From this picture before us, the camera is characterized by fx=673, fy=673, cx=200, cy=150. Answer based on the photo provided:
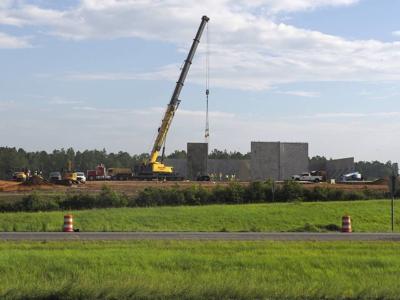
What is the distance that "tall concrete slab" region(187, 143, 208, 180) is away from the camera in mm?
86250

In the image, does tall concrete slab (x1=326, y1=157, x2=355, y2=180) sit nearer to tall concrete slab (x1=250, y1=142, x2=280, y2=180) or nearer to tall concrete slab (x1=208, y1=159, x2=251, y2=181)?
tall concrete slab (x1=208, y1=159, x2=251, y2=181)

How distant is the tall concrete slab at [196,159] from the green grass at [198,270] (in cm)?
6281

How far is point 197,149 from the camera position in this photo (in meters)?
86.4


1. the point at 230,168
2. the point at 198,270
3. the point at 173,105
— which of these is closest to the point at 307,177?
the point at 173,105

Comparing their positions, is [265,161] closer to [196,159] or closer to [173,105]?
[196,159]

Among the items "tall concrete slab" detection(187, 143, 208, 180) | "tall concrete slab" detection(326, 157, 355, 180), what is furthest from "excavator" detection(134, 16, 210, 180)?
"tall concrete slab" detection(326, 157, 355, 180)

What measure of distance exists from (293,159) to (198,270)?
70725 millimetres

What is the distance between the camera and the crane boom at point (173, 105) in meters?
74.4

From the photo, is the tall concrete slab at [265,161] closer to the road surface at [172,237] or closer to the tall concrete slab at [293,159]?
the tall concrete slab at [293,159]

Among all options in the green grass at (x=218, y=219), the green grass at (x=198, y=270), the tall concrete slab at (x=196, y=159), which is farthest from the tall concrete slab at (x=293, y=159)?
the green grass at (x=198, y=270)

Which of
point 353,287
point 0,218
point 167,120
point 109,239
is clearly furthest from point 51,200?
point 353,287

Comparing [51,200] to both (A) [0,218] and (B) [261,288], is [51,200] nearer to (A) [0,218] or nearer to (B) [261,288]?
(A) [0,218]

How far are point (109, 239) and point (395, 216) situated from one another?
25426mm

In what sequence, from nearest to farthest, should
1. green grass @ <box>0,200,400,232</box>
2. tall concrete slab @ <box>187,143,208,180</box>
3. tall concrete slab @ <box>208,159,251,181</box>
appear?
green grass @ <box>0,200,400,232</box> < tall concrete slab @ <box>187,143,208,180</box> < tall concrete slab @ <box>208,159,251,181</box>
